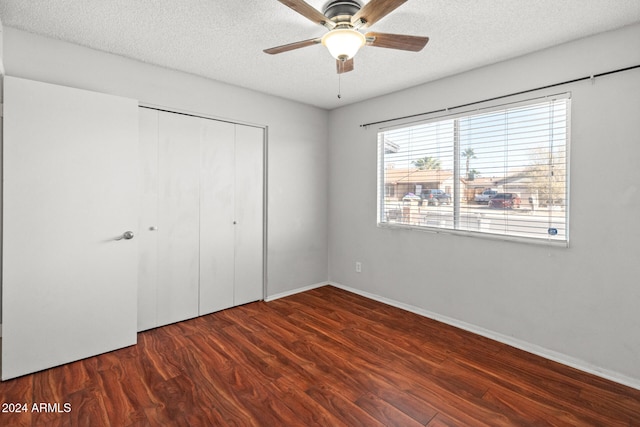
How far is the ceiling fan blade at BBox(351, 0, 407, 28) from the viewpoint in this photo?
63.4 inches

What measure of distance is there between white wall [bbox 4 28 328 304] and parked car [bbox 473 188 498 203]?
2.07 metres

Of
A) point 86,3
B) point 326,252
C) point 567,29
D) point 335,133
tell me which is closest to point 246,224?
point 326,252

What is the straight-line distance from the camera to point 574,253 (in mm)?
2502

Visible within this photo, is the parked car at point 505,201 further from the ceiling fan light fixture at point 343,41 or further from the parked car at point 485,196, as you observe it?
the ceiling fan light fixture at point 343,41

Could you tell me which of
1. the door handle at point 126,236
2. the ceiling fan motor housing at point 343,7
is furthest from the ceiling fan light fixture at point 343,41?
the door handle at point 126,236

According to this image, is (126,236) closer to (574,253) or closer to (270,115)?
(270,115)

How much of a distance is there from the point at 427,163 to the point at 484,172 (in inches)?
24.4

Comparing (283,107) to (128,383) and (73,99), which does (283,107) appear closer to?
(73,99)

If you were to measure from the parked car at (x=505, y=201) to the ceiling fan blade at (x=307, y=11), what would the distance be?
6.82 ft

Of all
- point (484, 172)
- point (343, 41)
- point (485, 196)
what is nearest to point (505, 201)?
point (485, 196)

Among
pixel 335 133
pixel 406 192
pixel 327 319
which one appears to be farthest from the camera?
pixel 335 133

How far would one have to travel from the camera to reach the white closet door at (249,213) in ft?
12.1

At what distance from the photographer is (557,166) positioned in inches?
102

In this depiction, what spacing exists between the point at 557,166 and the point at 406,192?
1.44 metres
